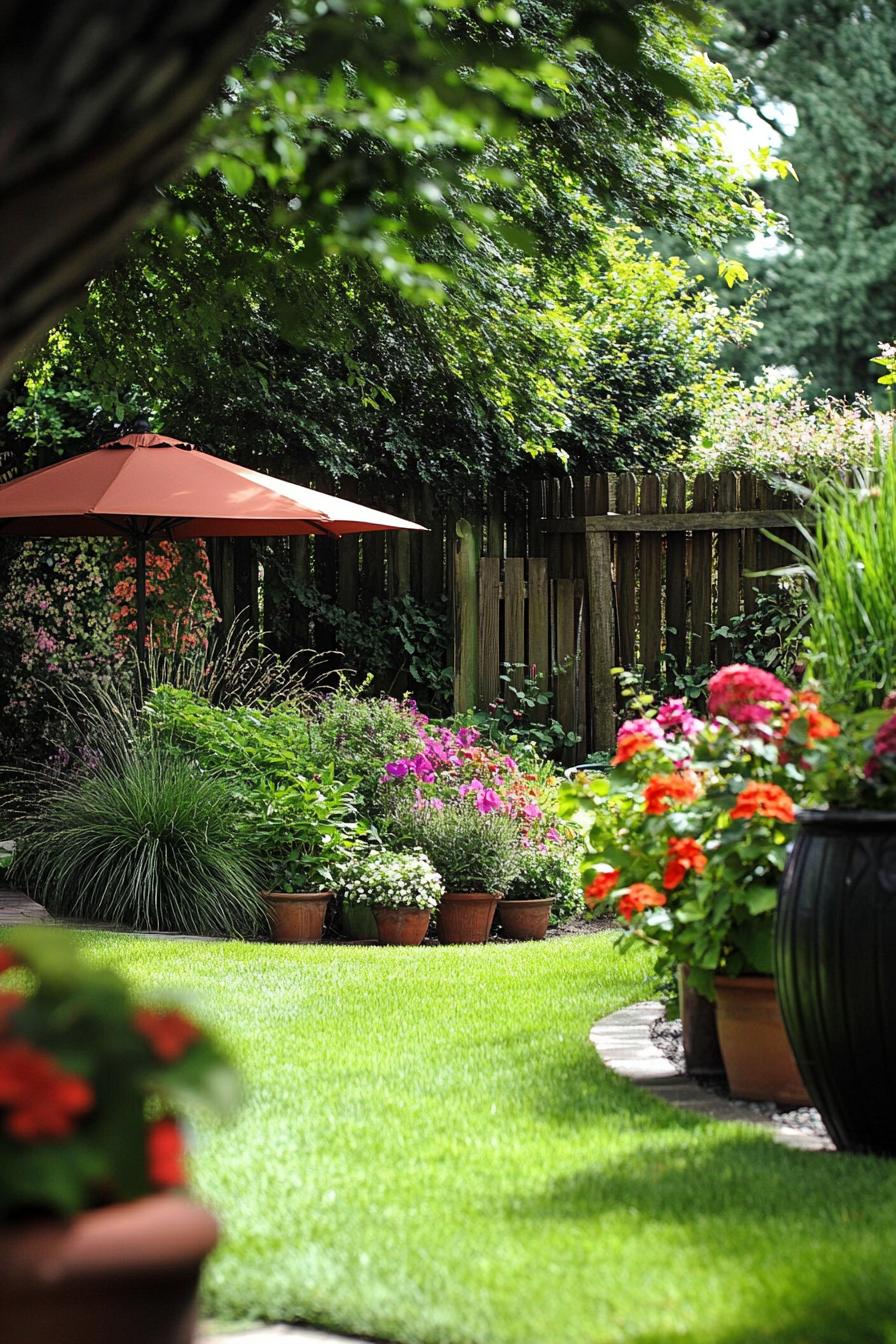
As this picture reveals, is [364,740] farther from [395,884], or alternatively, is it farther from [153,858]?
[153,858]

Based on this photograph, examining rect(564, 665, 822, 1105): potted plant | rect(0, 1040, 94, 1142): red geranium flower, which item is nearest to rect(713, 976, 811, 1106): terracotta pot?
rect(564, 665, 822, 1105): potted plant

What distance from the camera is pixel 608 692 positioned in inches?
387

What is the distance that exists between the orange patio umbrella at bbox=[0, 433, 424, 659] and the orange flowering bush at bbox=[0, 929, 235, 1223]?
6223mm

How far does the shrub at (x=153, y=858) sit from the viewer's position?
270 inches

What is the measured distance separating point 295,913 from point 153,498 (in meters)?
2.34

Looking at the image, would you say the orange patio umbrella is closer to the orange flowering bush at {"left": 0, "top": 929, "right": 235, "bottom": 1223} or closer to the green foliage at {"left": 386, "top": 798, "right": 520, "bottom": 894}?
the green foliage at {"left": 386, "top": 798, "right": 520, "bottom": 894}

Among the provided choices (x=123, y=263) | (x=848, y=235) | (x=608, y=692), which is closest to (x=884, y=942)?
(x=123, y=263)

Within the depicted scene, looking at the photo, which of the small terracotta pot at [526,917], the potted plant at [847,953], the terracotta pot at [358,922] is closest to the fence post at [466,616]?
the small terracotta pot at [526,917]

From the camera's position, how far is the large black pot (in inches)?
122

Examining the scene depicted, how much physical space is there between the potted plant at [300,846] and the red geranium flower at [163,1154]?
537 centimetres

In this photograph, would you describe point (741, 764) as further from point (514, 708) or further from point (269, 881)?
point (514, 708)

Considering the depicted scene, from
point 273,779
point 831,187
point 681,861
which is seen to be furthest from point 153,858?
point 831,187

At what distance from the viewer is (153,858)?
271 inches

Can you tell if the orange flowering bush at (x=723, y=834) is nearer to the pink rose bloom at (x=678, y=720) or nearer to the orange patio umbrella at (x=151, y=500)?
the pink rose bloom at (x=678, y=720)
